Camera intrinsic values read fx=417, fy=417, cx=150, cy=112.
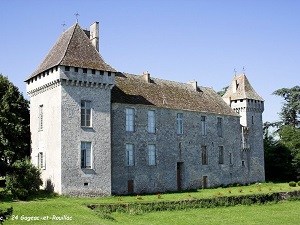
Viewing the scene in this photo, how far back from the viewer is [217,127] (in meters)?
38.5

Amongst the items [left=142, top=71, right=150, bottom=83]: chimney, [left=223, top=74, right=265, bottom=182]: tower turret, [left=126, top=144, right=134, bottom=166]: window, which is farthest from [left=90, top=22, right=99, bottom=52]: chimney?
[left=223, top=74, right=265, bottom=182]: tower turret

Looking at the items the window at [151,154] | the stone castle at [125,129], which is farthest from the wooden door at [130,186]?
the window at [151,154]

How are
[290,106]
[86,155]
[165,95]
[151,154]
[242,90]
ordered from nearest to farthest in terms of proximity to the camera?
[86,155]
[151,154]
[165,95]
[242,90]
[290,106]

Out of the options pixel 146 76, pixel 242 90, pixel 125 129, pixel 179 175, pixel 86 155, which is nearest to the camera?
pixel 86 155

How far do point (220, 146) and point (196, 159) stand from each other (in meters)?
3.77

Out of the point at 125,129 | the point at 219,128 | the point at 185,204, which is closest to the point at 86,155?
the point at 125,129

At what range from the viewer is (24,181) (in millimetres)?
24828

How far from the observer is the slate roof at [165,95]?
3231 centimetres

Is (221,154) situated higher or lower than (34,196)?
higher

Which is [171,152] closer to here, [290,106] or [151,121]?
[151,121]

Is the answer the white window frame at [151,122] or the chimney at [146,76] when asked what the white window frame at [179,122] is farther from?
the chimney at [146,76]

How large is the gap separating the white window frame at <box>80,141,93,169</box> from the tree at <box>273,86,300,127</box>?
130 ft

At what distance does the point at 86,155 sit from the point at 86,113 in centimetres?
279

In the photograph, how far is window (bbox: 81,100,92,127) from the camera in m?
27.6
